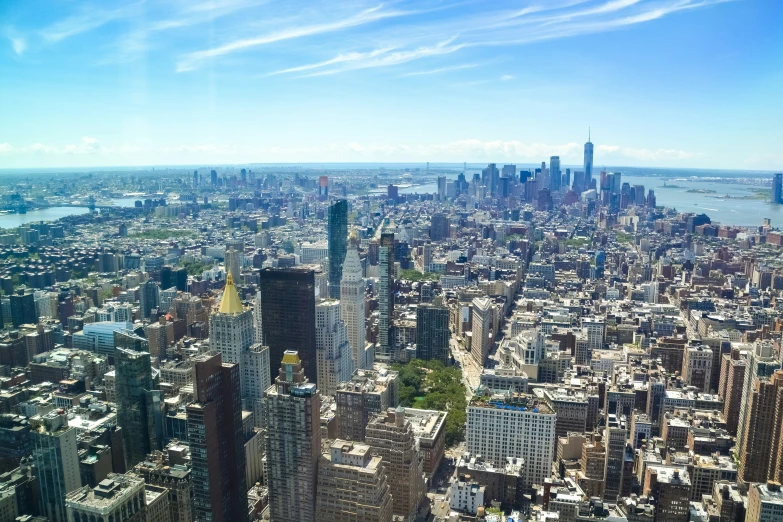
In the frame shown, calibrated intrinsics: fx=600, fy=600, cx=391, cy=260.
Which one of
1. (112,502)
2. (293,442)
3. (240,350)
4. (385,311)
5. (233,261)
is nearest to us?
(112,502)

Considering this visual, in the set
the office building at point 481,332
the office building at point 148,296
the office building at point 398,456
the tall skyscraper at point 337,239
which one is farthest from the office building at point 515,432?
the office building at point 148,296

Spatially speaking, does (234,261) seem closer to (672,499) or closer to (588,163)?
(672,499)

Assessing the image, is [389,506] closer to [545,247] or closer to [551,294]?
[551,294]

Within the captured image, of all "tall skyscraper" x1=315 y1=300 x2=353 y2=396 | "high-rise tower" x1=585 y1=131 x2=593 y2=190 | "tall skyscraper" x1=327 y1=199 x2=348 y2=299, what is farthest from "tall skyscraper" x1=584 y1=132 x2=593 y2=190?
"tall skyscraper" x1=315 y1=300 x2=353 y2=396

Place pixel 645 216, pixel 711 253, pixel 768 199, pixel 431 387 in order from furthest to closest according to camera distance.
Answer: pixel 645 216 → pixel 768 199 → pixel 711 253 → pixel 431 387

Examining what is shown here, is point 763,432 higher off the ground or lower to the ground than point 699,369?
higher

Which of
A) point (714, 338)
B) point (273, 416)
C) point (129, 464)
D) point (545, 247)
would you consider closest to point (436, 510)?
point (273, 416)

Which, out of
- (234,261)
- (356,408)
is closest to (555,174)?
(234,261)

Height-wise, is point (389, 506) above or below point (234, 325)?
below
